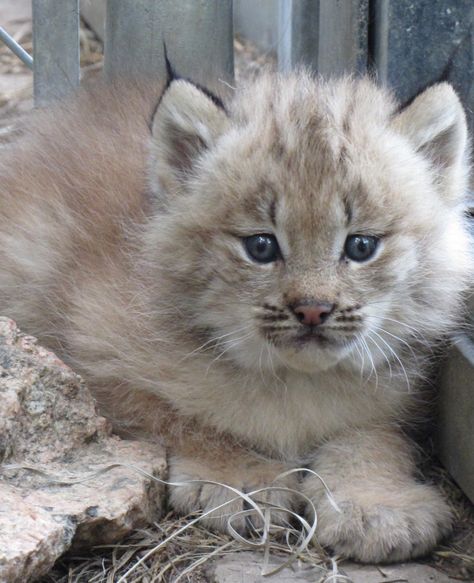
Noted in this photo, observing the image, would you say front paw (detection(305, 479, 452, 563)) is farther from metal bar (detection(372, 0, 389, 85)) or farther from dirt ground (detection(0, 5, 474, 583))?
metal bar (detection(372, 0, 389, 85))

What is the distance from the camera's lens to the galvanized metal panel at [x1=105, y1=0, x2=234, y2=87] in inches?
176

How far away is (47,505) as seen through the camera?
107 inches

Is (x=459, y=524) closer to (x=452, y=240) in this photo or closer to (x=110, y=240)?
(x=452, y=240)

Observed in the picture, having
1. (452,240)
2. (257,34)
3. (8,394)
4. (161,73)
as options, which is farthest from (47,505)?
(257,34)

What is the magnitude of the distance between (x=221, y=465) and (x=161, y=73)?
2.00m

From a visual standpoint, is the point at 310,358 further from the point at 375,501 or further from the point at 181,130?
the point at 181,130

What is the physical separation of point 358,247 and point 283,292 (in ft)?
0.84

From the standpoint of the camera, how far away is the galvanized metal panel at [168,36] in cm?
447

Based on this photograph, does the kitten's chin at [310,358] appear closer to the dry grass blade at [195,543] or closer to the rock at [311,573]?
the dry grass blade at [195,543]

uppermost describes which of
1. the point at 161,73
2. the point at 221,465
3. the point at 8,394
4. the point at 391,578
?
the point at 161,73

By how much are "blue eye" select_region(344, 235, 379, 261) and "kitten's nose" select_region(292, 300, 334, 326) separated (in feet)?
0.63

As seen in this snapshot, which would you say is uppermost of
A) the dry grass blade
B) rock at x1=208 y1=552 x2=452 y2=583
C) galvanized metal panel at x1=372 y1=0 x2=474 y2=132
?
galvanized metal panel at x1=372 y1=0 x2=474 y2=132

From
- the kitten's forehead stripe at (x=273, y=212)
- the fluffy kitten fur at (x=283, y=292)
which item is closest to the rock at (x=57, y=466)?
the fluffy kitten fur at (x=283, y=292)

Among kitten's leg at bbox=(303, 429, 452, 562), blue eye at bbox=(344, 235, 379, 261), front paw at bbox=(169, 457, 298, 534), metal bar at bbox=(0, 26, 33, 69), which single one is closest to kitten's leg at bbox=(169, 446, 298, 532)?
front paw at bbox=(169, 457, 298, 534)
